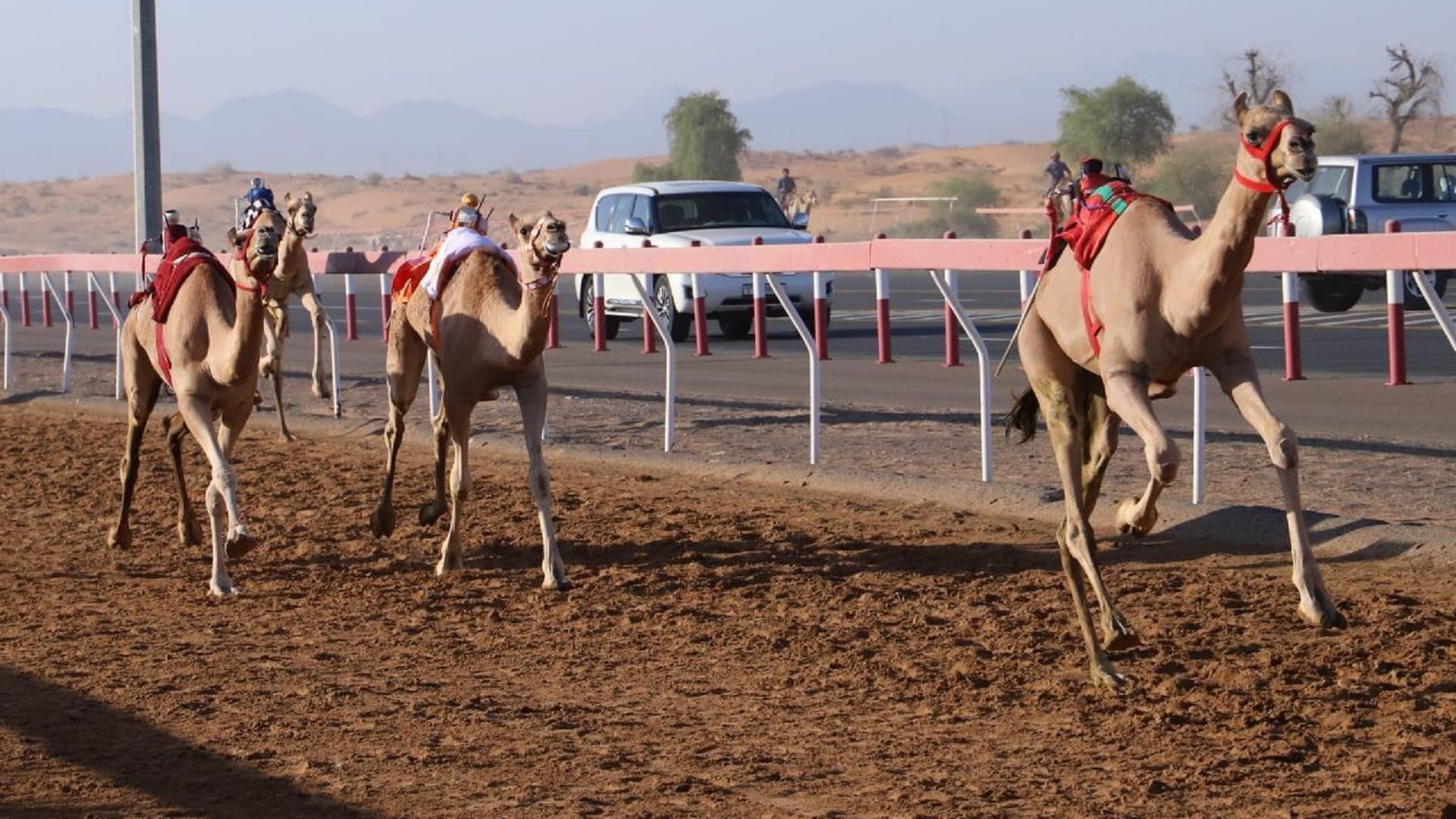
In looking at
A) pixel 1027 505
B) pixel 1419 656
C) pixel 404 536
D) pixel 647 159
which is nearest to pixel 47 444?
pixel 404 536

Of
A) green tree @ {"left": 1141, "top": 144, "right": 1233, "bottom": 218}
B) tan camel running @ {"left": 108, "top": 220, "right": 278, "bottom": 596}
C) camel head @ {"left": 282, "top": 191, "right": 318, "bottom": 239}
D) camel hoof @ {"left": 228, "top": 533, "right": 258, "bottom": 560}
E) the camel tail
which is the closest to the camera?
the camel tail

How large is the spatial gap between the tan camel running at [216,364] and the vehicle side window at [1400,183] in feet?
60.8

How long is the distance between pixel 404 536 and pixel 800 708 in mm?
4740

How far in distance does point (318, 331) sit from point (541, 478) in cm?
803

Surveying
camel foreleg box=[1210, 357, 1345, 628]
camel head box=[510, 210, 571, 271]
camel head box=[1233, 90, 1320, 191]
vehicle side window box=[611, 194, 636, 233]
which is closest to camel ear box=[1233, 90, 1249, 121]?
camel head box=[1233, 90, 1320, 191]

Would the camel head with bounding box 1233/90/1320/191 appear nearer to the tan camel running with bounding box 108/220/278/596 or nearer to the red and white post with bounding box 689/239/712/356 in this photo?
the tan camel running with bounding box 108/220/278/596

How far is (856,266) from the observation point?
561 inches

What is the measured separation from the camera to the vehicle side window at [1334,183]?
88.5ft

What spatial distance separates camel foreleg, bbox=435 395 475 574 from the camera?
1030 cm

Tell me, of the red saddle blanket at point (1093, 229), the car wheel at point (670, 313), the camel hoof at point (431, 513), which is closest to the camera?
the red saddle blanket at point (1093, 229)

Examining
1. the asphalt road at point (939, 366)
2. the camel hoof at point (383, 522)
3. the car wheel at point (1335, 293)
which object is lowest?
the camel hoof at point (383, 522)

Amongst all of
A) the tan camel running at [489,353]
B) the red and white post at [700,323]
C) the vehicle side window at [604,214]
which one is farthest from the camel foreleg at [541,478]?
the vehicle side window at [604,214]

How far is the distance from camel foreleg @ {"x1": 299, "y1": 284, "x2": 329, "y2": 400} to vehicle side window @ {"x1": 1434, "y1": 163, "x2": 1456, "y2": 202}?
1503cm

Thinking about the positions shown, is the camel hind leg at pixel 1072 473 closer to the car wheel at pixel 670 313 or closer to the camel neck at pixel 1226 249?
the camel neck at pixel 1226 249
